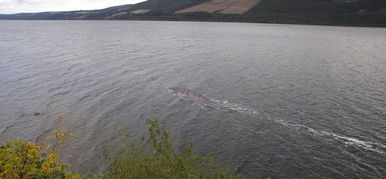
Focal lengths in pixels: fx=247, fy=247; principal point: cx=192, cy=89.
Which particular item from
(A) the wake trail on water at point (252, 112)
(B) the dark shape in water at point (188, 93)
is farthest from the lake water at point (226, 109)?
(B) the dark shape in water at point (188, 93)

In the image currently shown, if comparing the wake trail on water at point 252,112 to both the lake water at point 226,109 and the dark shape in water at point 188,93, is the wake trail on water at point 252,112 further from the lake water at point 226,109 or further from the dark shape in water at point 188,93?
the lake water at point 226,109

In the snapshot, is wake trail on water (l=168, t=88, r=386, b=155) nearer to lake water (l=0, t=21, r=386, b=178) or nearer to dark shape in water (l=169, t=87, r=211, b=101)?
dark shape in water (l=169, t=87, r=211, b=101)

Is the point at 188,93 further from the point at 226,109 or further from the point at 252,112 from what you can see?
the point at 252,112

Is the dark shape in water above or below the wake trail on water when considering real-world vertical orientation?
above

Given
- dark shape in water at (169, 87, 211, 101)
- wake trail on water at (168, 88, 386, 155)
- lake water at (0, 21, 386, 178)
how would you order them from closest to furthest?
1. lake water at (0, 21, 386, 178)
2. wake trail on water at (168, 88, 386, 155)
3. dark shape in water at (169, 87, 211, 101)

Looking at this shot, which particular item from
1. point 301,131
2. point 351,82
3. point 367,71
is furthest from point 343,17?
point 301,131

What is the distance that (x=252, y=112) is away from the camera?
33562mm

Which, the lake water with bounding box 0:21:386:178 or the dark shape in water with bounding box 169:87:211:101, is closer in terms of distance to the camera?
the lake water with bounding box 0:21:386:178

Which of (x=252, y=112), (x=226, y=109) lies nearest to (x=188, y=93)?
(x=226, y=109)

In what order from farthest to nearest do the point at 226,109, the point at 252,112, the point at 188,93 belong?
the point at 188,93 < the point at 226,109 < the point at 252,112

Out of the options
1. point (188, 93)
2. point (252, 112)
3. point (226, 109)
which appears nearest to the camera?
point (252, 112)

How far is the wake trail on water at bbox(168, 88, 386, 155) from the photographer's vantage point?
2485 cm

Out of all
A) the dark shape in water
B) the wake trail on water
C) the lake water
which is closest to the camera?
the lake water

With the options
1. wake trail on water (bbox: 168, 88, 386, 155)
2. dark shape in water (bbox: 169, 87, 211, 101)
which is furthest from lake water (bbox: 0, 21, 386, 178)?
dark shape in water (bbox: 169, 87, 211, 101)
